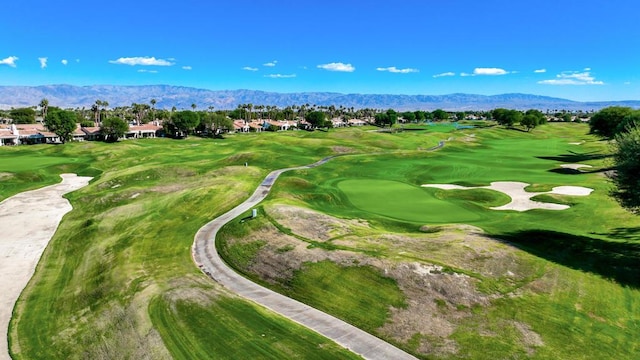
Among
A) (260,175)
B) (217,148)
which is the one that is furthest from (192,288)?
(217,148)

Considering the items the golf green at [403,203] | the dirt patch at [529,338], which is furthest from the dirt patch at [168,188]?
the dirt patch at [529,338]

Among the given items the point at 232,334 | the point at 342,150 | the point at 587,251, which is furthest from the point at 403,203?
the point at 342,150

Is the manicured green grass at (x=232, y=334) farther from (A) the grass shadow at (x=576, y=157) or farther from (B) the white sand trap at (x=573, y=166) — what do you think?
(A) the grass shadow at (x=576, y=157)

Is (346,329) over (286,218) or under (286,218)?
under

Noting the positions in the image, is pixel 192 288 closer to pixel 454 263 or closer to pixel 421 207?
pixel 454 263

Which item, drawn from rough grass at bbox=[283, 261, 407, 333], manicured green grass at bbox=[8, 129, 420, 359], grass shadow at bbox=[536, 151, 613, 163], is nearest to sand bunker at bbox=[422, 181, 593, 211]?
rough grass at bbox=[283, 261, 407, 333]

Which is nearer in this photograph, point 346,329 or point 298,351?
point 298,351
